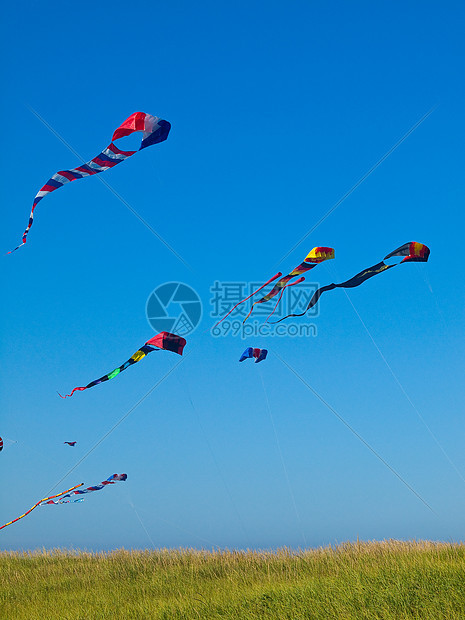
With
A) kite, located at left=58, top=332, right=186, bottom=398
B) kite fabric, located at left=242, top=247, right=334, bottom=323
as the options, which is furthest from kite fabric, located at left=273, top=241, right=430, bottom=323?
kite, located at left=58, top=332, right=186, bottom=398

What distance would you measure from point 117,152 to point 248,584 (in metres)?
10.9

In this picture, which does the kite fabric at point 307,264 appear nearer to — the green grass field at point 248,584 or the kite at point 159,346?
the kite at point 159,346

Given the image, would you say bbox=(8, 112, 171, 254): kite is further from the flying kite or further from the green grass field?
the green grass field

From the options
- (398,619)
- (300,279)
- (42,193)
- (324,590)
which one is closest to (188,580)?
(324,590)

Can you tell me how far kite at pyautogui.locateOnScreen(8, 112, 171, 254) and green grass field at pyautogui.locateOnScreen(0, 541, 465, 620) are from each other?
9.14m

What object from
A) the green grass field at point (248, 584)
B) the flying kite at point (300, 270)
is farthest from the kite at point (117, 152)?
the green grass field at point (248, 584)

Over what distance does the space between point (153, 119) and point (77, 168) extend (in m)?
1.86

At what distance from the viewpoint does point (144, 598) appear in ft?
47.0

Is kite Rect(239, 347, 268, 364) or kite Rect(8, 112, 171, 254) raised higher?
kite Rect(8, 112, 171, 254)

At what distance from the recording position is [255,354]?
16.4m

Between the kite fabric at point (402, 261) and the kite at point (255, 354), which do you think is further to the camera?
the kite at point (255, 354)

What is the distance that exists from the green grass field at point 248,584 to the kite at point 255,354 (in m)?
5.68

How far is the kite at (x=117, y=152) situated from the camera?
37.7 ft

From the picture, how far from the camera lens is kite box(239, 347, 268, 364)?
1633 cm
